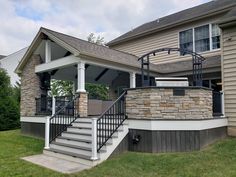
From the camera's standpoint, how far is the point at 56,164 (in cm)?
684

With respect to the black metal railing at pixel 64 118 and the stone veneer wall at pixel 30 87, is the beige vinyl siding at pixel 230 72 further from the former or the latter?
the stone veneer wall at pixel 30 87

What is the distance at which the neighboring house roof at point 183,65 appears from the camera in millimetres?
11354

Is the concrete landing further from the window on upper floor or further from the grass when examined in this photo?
the window on upper floor

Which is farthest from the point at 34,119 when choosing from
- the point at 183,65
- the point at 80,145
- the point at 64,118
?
the point at 183,65

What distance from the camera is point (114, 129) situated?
7.47m

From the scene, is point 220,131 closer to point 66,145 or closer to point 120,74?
point 66,145

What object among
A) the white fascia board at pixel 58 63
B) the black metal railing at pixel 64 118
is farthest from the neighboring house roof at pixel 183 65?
the black metal railing at pixel 64 118

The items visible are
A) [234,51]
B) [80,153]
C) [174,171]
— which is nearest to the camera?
Answer: [174,171]

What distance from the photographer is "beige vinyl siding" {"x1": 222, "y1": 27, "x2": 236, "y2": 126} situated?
9.11 metres

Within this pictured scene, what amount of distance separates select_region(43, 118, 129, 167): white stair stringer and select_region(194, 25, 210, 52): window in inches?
287

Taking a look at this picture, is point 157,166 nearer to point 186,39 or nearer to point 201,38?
point 201,38

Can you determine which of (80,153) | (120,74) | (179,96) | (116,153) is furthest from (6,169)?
(120,74)

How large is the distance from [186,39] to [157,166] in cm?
922

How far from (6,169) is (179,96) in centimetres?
517
